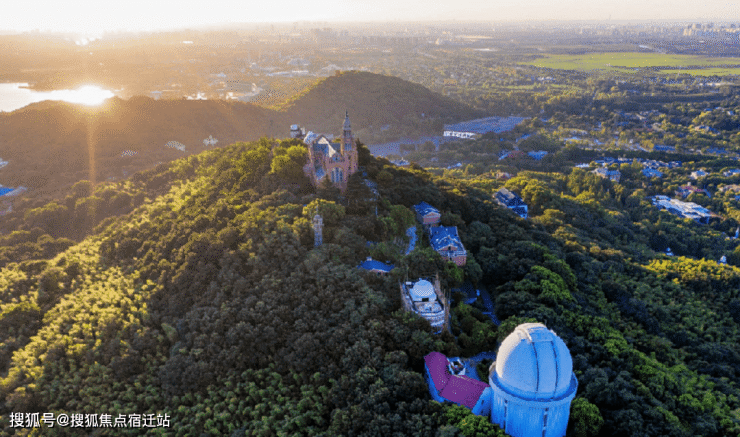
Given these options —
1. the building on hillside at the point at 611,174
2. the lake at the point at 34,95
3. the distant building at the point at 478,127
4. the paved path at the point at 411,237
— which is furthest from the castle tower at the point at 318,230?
the lake at the point at 34,95

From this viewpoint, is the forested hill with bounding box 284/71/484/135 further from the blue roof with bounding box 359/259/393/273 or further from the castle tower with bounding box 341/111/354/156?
the blue roof with bounding box 359/259/393/273

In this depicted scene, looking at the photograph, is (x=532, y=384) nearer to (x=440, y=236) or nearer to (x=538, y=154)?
(x=440, y=236)

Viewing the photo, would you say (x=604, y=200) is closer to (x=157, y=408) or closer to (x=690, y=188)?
(x=690, y=188)

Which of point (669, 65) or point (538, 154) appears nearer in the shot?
point (538, 154)

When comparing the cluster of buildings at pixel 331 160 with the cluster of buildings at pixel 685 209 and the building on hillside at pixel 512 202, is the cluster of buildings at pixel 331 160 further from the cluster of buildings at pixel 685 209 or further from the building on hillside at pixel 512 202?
the cluster of buildings at pixel 685 209

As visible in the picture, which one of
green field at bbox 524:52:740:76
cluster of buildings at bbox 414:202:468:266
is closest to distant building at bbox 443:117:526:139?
cluster of buildings at bbox 414:202:468:266

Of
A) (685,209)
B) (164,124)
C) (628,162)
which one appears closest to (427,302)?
(685,209)
